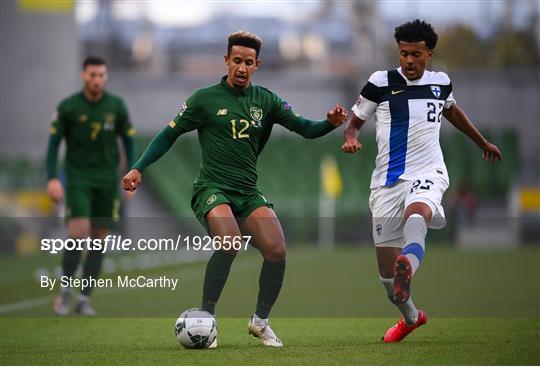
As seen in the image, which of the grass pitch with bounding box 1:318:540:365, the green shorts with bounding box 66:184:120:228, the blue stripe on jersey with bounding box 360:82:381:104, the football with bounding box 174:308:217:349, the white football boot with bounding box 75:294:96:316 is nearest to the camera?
the grass pitch with bounding box 1:318:540:365

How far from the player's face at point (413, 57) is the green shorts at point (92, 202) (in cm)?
381

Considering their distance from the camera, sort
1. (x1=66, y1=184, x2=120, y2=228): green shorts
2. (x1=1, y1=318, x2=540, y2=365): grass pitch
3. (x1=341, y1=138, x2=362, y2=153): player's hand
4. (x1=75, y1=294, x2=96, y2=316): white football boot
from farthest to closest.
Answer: (x1=66, y1=184, x2=120, y2=228): green shorts
(x1=75, y1=294, x2=96, y2=316): white football boot
(x1=341, y1=138, x2=362, y2=153): player's hand
(x1=1, y1=318, x2=540, y2=365): grass pitch

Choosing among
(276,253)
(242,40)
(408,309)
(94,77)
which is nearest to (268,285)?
(276,253)

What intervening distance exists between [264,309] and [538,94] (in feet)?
90.0

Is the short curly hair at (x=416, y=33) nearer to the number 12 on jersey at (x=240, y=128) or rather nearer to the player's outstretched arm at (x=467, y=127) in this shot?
the player's outstretched arm at (x=467, y=127)

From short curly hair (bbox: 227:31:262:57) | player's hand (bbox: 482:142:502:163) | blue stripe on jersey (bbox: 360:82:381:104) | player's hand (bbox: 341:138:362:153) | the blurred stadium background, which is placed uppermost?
short curly hair (bbox: 227:31:262:57)

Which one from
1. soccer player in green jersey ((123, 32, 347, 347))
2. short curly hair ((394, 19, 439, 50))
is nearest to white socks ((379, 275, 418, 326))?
soccer player in green jersey ((123, 32, 347, 347))

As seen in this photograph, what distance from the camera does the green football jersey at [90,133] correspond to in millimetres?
11922

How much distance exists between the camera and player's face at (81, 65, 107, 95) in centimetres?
1195

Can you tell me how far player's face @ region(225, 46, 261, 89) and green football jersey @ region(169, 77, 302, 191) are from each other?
101 millimetres

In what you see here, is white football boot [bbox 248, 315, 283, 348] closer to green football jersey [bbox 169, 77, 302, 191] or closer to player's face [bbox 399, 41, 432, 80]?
green football jersey [bbox 169, 77, 302, 191]

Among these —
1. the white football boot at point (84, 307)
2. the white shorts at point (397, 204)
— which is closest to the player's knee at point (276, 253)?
the white shorts at point (397, 204)

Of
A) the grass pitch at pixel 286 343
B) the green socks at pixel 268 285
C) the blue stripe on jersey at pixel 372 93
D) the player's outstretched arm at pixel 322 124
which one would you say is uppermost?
the blue stripe on jersey at pixel 372 93

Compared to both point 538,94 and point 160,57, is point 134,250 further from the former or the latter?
point 160,57
